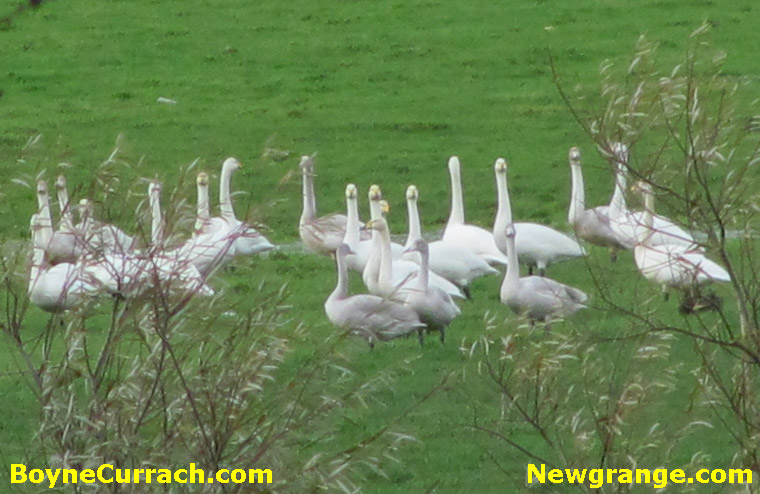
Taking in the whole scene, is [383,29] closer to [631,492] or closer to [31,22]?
[31,22]

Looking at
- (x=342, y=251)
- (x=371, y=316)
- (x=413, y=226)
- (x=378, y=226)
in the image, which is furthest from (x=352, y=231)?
(x=371, y=316)

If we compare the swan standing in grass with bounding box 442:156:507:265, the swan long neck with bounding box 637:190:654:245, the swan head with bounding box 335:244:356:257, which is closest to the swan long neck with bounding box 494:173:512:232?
the swan standing in grass with bounding box 442:156:507:265

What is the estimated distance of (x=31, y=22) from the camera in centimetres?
2772

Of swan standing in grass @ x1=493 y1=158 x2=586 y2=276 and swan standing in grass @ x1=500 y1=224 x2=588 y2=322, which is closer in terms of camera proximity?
swan standing in grass @ x1=500 y1=224 x2=588 y2=322

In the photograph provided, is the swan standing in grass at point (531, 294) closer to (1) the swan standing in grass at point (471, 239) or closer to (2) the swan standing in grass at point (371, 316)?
(2) the swan standing in grass at point (371, 316)

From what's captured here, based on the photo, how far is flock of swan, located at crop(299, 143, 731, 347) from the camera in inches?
485

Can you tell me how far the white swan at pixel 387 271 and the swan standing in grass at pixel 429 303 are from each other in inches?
7.2

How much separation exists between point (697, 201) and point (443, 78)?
1887 cm

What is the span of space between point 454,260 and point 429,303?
177cm

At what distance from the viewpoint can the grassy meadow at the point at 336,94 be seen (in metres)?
19.2

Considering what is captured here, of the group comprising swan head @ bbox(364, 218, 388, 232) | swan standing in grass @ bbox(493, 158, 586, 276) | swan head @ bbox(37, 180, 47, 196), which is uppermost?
swan head @ bbox(37, 180, 47, 196)

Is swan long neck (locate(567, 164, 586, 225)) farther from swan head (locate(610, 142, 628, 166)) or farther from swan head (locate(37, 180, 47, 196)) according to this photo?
swan head (locate(610, 142, 628, 166))

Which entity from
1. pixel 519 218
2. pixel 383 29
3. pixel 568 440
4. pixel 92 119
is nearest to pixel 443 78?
pixel 383 29

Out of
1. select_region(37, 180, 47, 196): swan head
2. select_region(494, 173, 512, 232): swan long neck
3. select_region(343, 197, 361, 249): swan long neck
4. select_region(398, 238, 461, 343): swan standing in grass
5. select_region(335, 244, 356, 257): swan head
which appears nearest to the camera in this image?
select_region(37, 180, 47, 196): swan head
